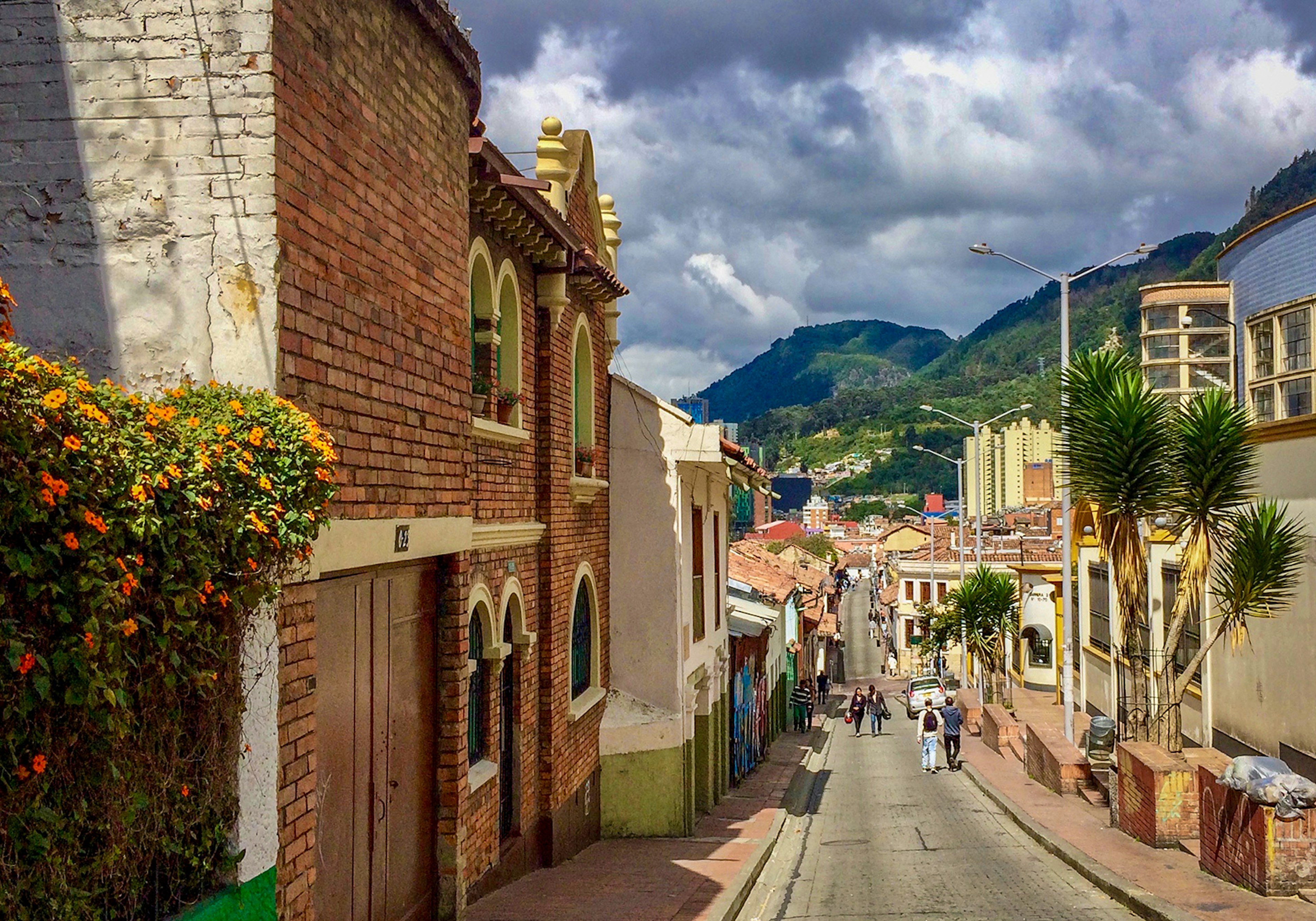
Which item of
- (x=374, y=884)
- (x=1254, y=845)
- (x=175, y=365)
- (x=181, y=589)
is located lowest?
(x=1254, y=845)

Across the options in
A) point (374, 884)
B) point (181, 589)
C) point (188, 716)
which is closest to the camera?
point (181, 589)

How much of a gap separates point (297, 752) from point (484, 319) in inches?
223

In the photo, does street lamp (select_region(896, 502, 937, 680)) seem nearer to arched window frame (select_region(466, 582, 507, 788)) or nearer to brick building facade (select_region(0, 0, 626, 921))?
arched window frame (select_region(466, 582, 507, 788))

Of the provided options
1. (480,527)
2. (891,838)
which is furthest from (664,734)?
(480,527)

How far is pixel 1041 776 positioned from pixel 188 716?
19638mm

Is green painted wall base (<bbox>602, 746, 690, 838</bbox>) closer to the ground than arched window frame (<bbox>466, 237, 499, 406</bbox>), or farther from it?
closer to the ground

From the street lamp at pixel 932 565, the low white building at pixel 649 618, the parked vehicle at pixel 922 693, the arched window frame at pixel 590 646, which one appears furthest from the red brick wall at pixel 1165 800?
the street lamp at pixel 932 565

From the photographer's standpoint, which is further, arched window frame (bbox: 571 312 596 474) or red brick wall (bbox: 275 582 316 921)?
arched window frame (bbox: 571 312 596 474)

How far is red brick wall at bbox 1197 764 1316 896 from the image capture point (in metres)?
10.7

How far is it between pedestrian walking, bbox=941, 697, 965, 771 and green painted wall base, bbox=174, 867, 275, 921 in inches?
889

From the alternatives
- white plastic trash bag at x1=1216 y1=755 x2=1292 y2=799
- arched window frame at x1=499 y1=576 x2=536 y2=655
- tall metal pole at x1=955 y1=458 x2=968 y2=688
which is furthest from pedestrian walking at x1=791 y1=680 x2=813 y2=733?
white plastic trash bag at x1=1216 y1=755 x2=1292 y2=799

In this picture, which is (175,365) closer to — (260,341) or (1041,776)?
(260,341)

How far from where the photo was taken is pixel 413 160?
24.8 feet

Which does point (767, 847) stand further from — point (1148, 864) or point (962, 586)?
point (962, 586)
